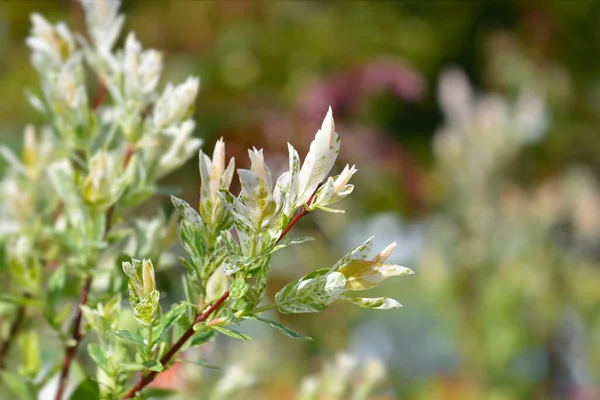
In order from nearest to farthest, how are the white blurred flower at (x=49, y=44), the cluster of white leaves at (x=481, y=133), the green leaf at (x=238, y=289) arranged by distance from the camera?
1. the green leaf at (x=238, y=289)
2. the white blurred flower at (x=49, y=44)
3. the cluster of white leaves at (x=481, y=133)

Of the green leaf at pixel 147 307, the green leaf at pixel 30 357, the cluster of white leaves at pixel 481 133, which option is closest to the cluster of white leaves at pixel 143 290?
the green leaf at pixel 147 307

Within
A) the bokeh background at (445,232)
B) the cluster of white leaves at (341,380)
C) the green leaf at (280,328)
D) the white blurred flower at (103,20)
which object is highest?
the white blurred flower at (103,20)

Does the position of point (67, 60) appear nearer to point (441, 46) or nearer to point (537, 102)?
point (537, 102)

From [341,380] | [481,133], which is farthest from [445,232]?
[341,380]

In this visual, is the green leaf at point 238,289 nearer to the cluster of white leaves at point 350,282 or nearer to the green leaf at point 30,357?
the cluster of white leaves at point 350,282

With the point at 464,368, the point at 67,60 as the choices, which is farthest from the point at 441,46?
the point at 67,60

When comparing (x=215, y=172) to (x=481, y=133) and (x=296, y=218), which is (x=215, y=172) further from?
(x=481, y=133)
